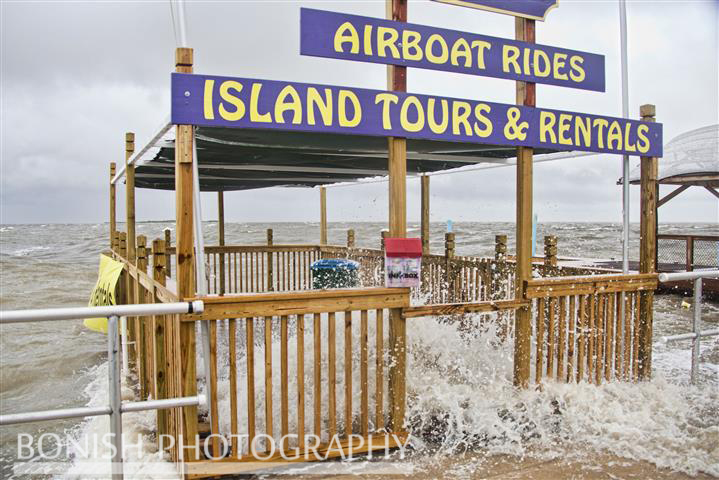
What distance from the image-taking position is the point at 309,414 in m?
4.47

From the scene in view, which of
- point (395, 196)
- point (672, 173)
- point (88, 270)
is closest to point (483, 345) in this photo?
point (395, 196)

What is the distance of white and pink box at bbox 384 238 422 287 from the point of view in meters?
3.75

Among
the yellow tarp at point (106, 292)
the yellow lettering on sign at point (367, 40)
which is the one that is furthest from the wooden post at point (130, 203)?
the yellow lettering on sign at point (367, 40)

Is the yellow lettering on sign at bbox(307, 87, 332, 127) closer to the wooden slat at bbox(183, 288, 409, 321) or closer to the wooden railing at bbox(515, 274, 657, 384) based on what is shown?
the wooden slat at bbox(183, 288, 409, 321)

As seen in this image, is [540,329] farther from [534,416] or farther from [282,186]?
[282,186]

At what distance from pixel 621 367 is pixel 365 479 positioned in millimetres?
2988

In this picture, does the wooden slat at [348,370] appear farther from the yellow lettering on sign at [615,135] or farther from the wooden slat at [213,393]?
the yellow lettering on sign at [615,135]

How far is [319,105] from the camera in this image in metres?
3.56

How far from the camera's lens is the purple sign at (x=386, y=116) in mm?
3316

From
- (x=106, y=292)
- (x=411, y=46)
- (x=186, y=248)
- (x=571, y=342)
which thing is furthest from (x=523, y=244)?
(x=106, y=292)

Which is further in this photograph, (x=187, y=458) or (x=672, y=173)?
(x=672, y=173)

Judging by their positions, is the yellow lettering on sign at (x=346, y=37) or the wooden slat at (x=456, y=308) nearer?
the yellow lettering on sign at (x=346, y=37)

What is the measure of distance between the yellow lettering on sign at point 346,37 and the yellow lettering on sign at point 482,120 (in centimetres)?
109

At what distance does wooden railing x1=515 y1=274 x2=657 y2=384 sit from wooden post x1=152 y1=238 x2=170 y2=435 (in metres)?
2.98
